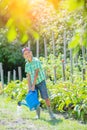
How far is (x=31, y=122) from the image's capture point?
8250mm

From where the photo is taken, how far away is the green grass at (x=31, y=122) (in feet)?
25.3

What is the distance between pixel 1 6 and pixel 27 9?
0.43 ft

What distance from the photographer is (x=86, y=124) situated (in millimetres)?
7953

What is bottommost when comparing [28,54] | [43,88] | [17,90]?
[43,88]

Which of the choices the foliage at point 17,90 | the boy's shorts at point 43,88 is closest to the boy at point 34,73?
the boy's shorts at point 43,88

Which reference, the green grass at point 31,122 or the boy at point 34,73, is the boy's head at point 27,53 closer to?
the boy at point 34,73

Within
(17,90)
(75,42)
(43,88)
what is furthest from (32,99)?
(75,42)

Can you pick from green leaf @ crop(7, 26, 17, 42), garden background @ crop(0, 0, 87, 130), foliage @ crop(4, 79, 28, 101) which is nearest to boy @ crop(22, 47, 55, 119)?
garden background @ crop(0, 0, 87, 130)

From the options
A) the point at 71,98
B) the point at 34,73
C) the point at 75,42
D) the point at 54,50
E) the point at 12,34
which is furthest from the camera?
the point at 54,50

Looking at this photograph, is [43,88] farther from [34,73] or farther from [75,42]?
[75,42]

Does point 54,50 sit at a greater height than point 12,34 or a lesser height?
greater

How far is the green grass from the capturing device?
303 inches

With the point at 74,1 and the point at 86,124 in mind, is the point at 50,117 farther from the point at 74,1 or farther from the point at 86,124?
the point at 74,1

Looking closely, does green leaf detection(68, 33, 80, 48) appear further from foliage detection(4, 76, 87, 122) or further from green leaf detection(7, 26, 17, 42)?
foliage detection(4, 76, 87, 122)
